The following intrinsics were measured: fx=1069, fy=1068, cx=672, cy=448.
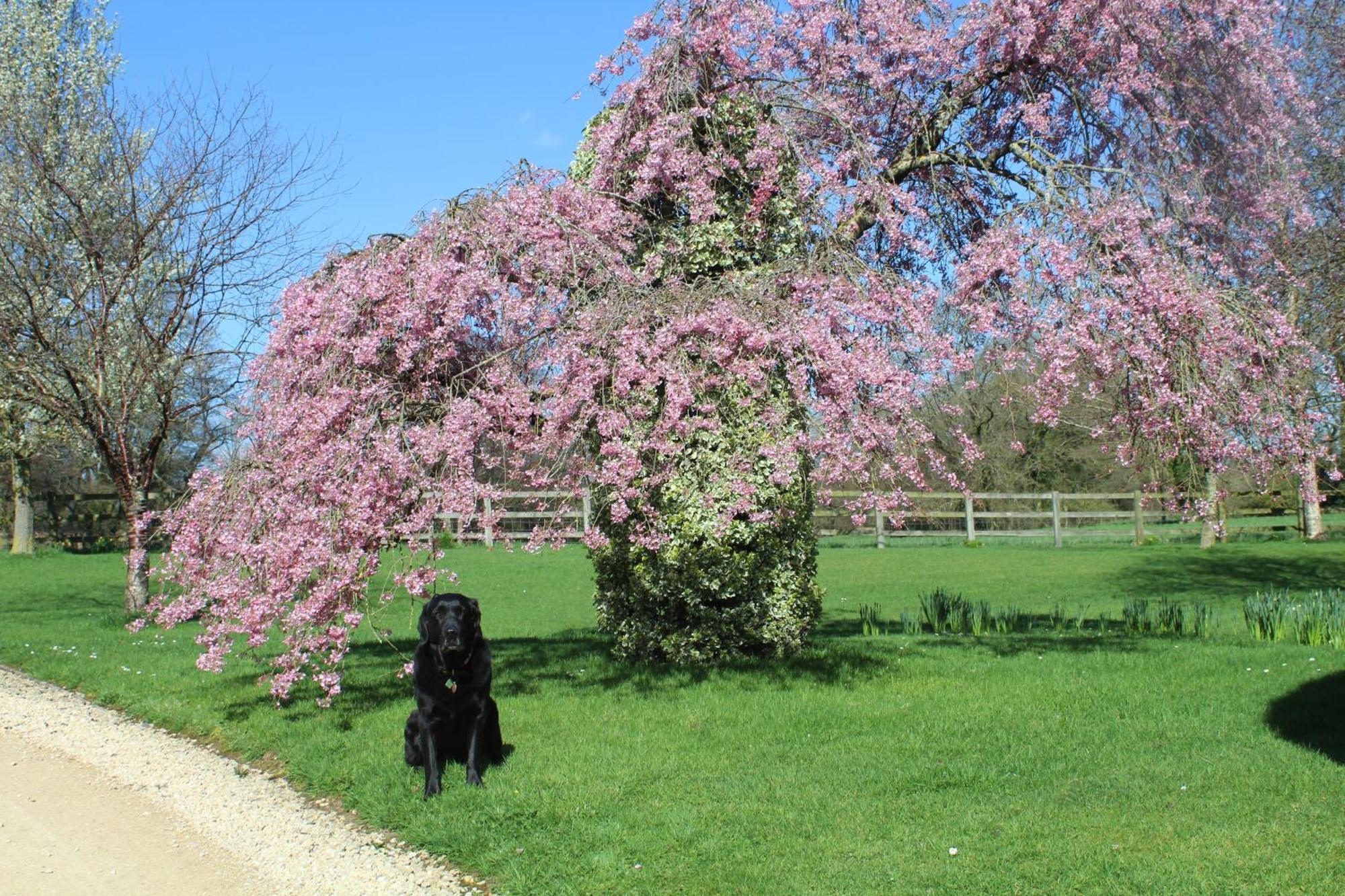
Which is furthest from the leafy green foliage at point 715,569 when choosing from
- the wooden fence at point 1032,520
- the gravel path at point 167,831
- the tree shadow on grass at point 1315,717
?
the wooden fence at point 1032,520

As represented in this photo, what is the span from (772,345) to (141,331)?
32.0 feet

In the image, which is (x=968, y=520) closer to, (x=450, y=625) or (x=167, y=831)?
(x=450, y=625)

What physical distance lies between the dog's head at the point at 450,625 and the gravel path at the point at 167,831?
1084 millimetres

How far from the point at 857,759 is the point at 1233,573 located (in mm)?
18059

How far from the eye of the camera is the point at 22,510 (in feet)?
93.0

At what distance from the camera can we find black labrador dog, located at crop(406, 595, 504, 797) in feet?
20.5

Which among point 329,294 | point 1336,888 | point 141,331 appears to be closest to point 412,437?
point 329,294

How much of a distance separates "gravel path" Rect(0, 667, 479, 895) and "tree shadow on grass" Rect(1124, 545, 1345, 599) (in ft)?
54.0

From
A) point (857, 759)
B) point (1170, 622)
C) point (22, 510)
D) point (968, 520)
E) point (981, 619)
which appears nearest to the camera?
point (857, 759)

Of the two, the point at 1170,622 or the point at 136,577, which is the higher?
the point at 136,577

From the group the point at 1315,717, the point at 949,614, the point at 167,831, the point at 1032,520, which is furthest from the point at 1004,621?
the point at 1032,520

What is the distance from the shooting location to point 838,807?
5.88m

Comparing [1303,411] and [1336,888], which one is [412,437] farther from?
[1303,411]

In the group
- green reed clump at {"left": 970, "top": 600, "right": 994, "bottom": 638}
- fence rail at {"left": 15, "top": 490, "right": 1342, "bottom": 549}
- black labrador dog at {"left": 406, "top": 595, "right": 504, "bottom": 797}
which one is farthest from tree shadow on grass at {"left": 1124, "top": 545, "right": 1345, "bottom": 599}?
black labrador dog at {"left": 406, "top": 595, "right": 504, "bottom": 797}
